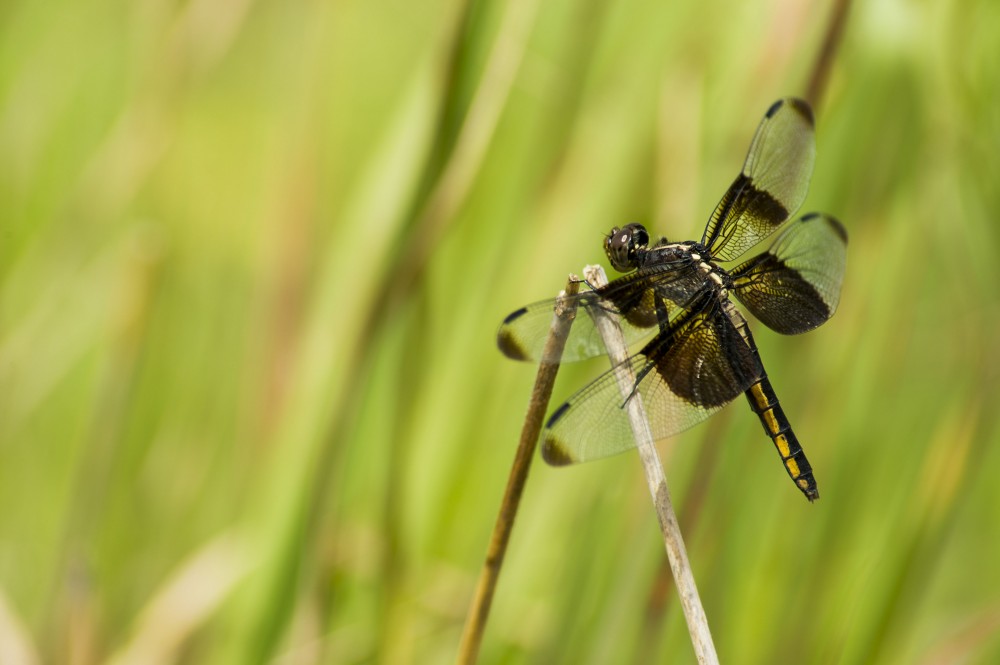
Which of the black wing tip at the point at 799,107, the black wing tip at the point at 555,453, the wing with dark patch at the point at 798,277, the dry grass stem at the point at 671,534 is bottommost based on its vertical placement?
the dry grass stem at the point at 671,534

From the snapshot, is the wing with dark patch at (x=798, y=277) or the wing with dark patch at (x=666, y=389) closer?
the wing with dark patch at (x=666, y=389)

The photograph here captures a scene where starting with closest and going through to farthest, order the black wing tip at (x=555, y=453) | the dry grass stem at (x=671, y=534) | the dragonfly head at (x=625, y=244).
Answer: the dry grass stem at (x=671, y=534), the black wing tip at (x=555, y=453), the dragonfly head at (x=625, y=244)

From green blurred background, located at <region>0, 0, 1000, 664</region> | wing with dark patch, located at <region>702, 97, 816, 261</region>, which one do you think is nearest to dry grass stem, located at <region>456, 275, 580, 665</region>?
green blurred background, located at <region>0, 0, 1000, 664</region>

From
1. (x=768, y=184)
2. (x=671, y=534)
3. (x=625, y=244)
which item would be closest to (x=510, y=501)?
(x=671, y=534)

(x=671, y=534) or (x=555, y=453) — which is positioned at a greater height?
(x=555, y=453)

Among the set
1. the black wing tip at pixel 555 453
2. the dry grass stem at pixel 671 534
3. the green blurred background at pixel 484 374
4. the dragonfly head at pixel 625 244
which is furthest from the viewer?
the dragonfly head at pixel 625 244

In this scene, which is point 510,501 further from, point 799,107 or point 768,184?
point 768,184

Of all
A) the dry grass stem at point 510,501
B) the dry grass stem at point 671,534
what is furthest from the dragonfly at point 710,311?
the dry grass stem at point 510,501

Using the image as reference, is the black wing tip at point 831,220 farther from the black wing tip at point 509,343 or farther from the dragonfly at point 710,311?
the black wing tip at point 509,343
